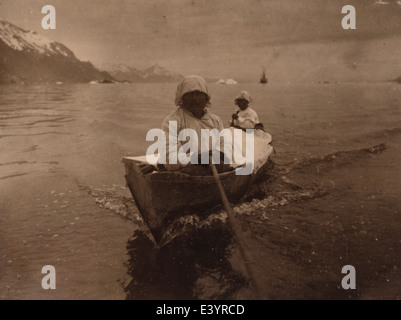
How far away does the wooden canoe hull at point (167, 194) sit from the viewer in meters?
4.28

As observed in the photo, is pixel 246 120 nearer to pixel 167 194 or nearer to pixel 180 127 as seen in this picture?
pixel 180 127

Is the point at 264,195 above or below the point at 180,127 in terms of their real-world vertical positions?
below

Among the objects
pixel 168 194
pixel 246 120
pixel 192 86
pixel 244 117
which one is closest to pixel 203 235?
pixel 168 194

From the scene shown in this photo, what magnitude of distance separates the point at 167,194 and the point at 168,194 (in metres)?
0.02

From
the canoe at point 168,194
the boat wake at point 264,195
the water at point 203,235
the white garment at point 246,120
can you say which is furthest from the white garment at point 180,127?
the white garment at point 246,120

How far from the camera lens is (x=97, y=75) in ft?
590

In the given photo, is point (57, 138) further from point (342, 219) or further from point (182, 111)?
point (342, 219)

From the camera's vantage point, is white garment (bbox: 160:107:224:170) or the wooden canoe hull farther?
white garment (bbox: 160:107:224:170)

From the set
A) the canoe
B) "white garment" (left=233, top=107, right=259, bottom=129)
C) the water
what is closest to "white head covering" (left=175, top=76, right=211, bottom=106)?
the canoe

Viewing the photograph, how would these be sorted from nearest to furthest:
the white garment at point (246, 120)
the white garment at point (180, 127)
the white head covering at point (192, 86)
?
1. the white garment at point (180, 127)
2. the white head covering at point (192, 86)
3. the white garment at point (246, 120)

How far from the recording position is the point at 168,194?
14.3ft

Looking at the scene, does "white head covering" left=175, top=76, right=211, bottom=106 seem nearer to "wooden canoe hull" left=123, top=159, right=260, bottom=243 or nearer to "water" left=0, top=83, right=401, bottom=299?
"wooden canoe hull" left=123, top=159, right=260, bottom=243

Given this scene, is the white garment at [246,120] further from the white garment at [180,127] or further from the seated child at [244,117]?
the white garment at [180,127]

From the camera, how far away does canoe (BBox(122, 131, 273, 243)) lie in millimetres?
4281
